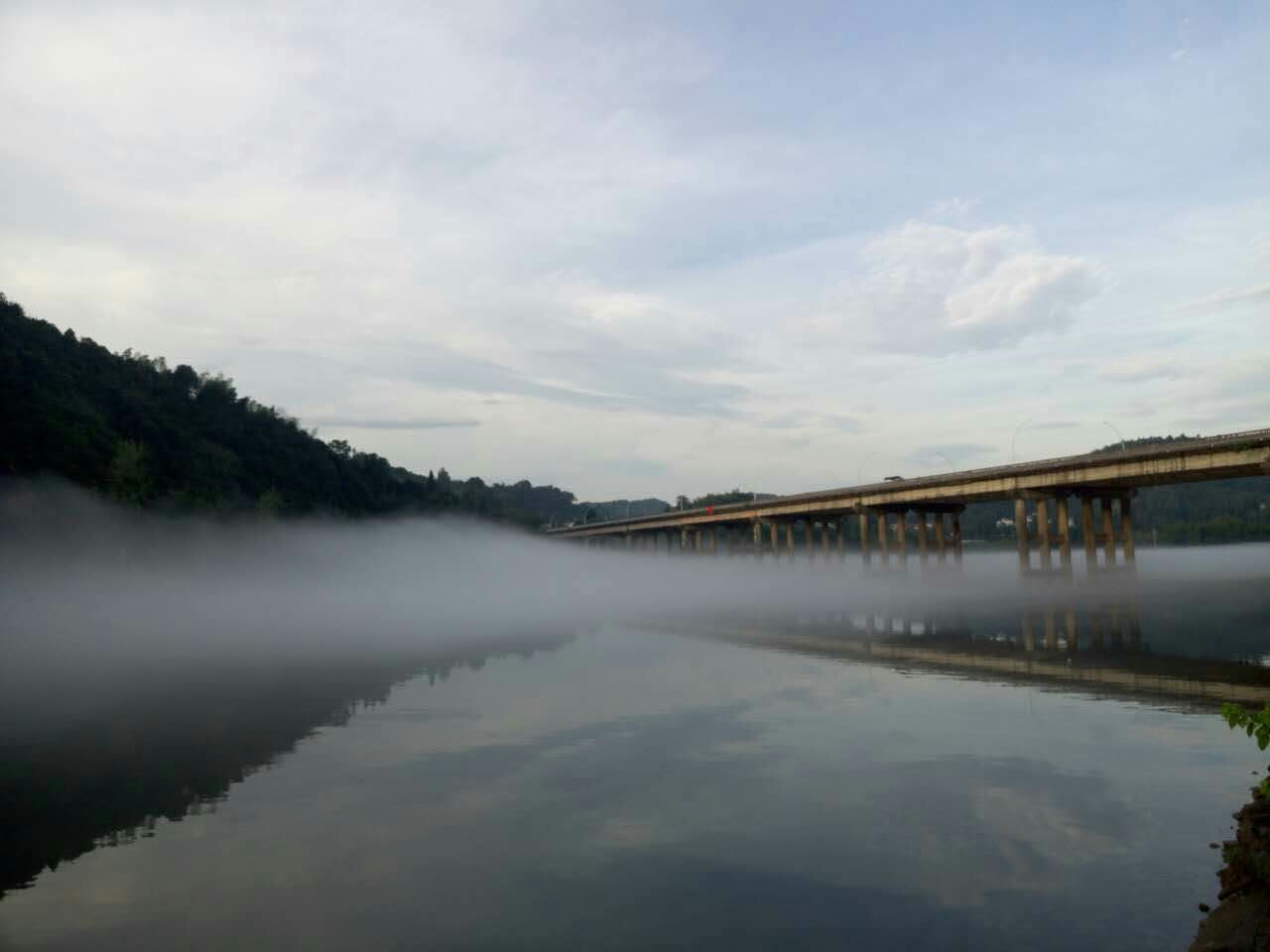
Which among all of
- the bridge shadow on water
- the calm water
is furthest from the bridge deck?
the calm water

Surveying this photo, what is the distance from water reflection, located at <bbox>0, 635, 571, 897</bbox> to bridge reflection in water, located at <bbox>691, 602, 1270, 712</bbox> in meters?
18.1

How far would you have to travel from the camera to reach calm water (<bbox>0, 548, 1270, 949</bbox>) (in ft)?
41.5

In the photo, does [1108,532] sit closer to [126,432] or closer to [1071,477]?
[1071,477]

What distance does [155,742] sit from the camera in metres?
26.1

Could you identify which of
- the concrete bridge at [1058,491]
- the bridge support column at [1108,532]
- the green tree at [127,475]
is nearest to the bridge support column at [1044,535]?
the concrete bridge at [1058,491]

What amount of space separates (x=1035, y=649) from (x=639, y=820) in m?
29.1

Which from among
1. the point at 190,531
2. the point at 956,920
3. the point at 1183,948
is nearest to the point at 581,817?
the point at 956,920

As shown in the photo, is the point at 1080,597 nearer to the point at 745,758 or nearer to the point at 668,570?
the point at 745,758

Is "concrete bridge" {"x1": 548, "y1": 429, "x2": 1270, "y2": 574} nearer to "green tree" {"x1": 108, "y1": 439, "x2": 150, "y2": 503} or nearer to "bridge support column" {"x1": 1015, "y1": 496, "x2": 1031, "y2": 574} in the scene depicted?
"bridge support column" {"x1": 1015, "y1": 496, "x2": 1031, "y2": 574}

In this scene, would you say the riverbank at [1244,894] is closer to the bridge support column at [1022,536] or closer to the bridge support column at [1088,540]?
the bridge support column at [1088,540]

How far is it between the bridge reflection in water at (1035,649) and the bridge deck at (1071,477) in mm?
12469

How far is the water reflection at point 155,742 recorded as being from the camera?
1806cm

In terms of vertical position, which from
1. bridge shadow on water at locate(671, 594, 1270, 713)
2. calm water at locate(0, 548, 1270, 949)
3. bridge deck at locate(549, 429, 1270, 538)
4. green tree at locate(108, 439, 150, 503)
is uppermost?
green tree at locate(108, 439, 150, 503)

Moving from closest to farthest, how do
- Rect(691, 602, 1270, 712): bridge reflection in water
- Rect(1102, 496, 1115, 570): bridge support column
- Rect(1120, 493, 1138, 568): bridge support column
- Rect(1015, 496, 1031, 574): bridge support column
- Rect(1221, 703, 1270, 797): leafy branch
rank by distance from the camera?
1. Rect(1221, 703, 1270, 797): leafy branch
2. Rect(691, 602, 1270, 712): bridge reflection in water
3. Rect(1120, 493, 1138, 568): bridge support column
4. Rect(1102, 496, 1115, 570): bridge support column
5. Rect(1015, 496, 1031, 574): bridge support column
